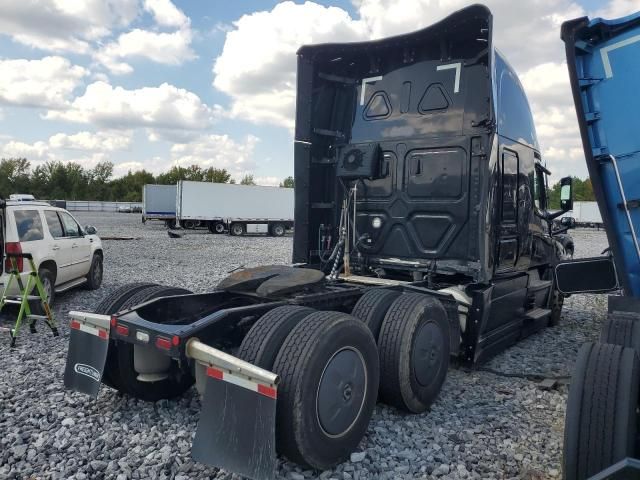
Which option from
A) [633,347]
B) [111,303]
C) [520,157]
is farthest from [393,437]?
[520,157]

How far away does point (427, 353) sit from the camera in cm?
412

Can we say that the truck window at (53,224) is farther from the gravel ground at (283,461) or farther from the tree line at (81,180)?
the tree line at (81,180)

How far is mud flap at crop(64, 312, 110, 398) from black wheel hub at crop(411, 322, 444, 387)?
231cm

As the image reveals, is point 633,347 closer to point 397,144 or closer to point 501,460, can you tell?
point 501,460

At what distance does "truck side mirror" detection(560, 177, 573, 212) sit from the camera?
6.19m

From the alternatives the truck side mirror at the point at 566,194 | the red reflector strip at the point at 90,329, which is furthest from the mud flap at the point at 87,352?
the truck side mirror at the point at 566,194

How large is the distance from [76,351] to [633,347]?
12.3ft

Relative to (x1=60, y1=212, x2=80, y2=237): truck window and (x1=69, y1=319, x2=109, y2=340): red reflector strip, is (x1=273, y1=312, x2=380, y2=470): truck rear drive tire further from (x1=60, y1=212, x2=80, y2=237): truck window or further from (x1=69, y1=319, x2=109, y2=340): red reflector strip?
(x1=60, y1=212, x2=80, y2=237): truck window

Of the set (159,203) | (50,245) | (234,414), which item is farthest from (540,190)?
(159,203)

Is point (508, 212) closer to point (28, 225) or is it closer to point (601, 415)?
point (601, 415)

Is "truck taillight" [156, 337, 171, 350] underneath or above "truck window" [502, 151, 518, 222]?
underneath

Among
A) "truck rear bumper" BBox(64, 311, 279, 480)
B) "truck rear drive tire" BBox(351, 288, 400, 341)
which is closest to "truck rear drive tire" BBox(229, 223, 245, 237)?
"truck rear drive tire" BBox(351, 288, 400, 341)

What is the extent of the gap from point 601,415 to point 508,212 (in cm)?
329

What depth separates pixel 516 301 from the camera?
5855 mm
